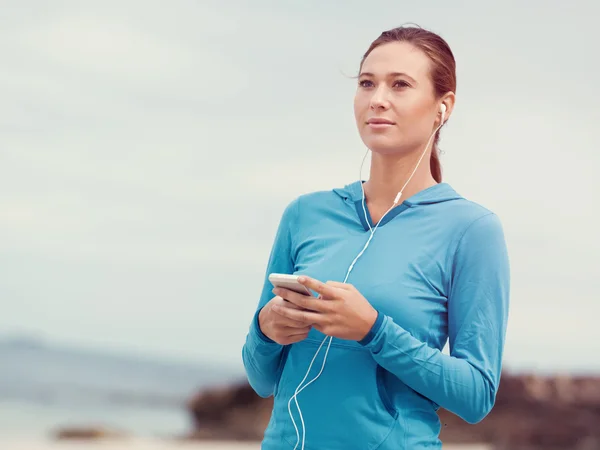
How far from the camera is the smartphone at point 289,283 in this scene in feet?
4.61

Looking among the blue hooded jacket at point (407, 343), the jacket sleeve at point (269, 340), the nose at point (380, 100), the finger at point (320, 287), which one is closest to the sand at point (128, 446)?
the jacket sleeve at point (269, 340)

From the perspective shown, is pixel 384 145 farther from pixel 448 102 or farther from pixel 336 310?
pixel 336 310

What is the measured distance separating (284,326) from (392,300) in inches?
7.7

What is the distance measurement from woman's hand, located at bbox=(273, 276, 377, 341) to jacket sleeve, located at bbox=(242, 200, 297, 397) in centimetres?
20

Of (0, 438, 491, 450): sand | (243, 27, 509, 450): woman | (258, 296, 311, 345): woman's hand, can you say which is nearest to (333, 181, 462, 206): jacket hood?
(243, 27, 509, 450): woman

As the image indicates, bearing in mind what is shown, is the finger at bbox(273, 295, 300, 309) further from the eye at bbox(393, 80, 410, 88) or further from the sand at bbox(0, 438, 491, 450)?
the sand at bbox(0, 438, 491, 450)

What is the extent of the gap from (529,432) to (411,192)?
A: 554 centimetres

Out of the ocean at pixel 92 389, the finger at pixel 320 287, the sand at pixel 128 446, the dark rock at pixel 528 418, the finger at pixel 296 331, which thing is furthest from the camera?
the ocean at pixel 92 389

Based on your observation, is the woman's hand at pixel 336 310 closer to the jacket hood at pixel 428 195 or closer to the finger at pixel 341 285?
the finger at pixel 341 285

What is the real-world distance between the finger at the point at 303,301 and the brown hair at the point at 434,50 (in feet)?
1.63

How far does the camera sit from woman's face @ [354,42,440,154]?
5.30 ft

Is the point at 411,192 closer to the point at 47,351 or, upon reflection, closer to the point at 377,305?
the point at 377,305

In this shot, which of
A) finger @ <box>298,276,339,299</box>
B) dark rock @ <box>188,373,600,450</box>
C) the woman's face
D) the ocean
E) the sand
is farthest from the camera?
the ocean

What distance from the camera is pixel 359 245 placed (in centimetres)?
163
